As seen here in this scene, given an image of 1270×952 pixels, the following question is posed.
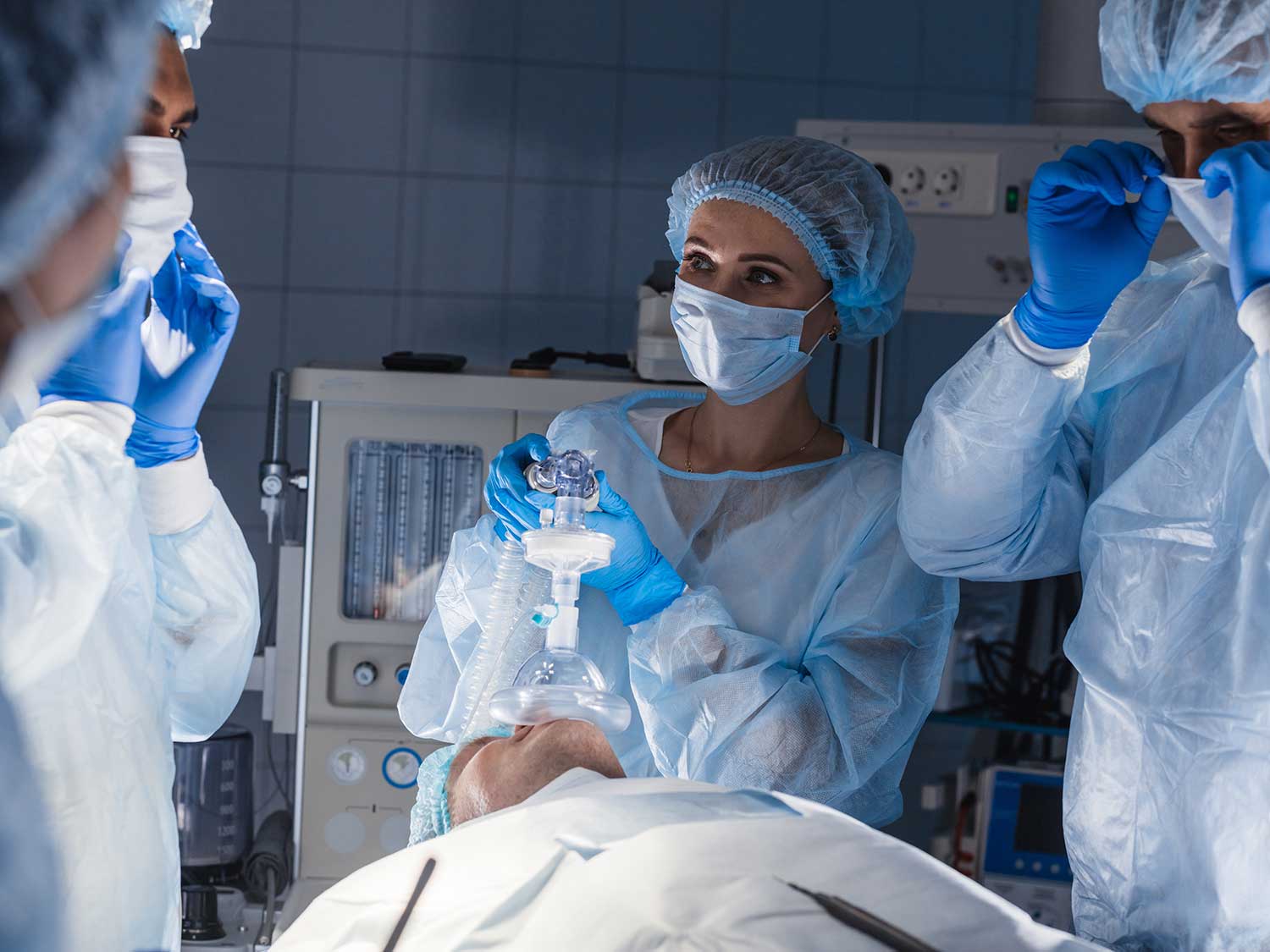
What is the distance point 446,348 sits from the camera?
122 inches

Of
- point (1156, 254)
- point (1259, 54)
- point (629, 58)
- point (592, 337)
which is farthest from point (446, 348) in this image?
point (1259, 54)

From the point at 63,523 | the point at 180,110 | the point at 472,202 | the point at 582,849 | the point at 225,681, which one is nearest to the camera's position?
the point at 582,849

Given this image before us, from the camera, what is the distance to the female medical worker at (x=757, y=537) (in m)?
1.50

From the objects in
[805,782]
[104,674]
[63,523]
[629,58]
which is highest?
[629,58]

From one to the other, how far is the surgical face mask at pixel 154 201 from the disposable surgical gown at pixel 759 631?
534mm

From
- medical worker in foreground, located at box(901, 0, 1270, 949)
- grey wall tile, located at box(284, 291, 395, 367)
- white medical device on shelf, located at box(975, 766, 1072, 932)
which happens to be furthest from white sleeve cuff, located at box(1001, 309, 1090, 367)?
grey wall tile, located at box(284, 291, 395, 367)

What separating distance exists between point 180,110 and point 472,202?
169 centimetres

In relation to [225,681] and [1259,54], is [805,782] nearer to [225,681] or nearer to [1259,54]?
[225,681]

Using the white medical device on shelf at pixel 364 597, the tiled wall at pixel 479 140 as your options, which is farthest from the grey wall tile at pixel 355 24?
the white medical device on shelf at pixel 364 597

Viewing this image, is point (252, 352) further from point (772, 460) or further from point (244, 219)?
point (772, 460)

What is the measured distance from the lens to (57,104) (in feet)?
1.32

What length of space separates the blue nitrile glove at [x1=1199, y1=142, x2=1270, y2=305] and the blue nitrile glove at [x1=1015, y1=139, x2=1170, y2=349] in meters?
0.11

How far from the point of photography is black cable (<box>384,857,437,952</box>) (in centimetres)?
102

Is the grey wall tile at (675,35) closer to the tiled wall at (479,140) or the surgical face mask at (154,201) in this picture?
the tiled wall at (479,140)
